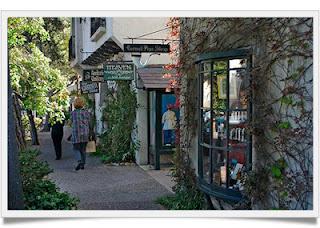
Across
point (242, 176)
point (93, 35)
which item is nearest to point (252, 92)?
point (242, 176)

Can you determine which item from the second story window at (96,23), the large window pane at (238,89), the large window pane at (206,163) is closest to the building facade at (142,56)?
the second story window at (96,23)

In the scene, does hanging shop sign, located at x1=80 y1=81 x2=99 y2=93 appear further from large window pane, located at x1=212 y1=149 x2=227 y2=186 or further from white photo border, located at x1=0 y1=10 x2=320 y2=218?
white photo border, located at x1=0 y1=10 x2=320 y2=218

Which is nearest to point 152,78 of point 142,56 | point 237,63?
point 142,56

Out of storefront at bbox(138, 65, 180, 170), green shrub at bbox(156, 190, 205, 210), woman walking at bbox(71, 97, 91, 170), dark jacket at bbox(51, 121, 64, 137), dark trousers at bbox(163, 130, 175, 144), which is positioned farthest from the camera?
dark jacket at bbox(51, 121, 64, 137)

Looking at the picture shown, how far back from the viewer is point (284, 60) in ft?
17.9

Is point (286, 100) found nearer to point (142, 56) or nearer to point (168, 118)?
point (168, 118)

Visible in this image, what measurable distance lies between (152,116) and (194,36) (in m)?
5.02

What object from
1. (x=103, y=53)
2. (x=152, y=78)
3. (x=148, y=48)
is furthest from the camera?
(x=103, y=53)

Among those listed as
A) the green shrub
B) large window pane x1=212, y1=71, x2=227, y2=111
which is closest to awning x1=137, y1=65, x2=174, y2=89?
the green shrub

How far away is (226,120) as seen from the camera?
20.3 ft

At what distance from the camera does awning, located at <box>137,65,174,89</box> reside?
1135cm

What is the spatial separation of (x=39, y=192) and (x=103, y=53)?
32.0 feet

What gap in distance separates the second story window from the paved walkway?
3.66 meters

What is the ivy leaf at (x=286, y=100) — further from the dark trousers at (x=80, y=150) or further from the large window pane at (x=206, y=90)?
the dark trousers at (x=80, y=150)
